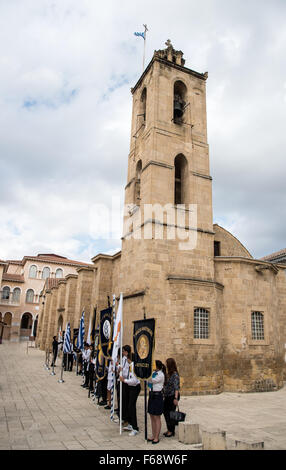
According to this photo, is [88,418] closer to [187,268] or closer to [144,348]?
[144,348]

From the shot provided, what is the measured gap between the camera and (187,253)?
16.0 meters

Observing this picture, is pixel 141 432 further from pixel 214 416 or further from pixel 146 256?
pixel 146 256

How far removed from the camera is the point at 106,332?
1040 centimetres

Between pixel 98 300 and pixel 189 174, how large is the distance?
9.60 m

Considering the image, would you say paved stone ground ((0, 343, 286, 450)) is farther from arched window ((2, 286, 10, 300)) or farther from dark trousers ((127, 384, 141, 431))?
arched window ((2, 286, 10, 300))

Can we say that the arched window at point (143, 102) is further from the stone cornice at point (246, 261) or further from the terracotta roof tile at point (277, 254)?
the terracotta roof tile at point (277, 254)

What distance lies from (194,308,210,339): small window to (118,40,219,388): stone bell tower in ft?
0.99

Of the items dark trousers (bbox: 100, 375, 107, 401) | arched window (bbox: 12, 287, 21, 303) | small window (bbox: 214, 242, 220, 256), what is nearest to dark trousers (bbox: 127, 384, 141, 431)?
dark trousers (bbox: 100, 375, 107, 401)

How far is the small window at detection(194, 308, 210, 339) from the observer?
47.4ft

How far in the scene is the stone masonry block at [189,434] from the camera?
271 inches

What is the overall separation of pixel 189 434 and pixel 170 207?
11.2 metres

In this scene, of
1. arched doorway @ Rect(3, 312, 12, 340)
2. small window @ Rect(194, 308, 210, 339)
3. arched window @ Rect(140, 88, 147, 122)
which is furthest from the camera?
arched doorway @ Rect(3, 312, 12, 340)

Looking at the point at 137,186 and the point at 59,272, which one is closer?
the point at 137,186

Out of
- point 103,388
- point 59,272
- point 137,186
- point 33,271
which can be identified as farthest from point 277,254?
point 33,271
